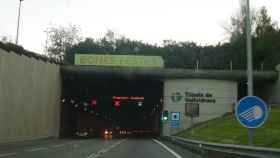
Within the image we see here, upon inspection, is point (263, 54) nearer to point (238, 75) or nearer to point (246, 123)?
point (238, 75)

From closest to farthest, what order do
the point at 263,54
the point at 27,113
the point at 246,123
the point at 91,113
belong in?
the point at 246,123 → the point at 27,113 → the point at 91,113 → the point at 263,54

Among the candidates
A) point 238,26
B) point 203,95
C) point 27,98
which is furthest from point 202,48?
point 27,98

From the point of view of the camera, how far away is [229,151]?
19375 millimetres

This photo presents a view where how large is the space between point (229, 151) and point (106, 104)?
7346 centimetres

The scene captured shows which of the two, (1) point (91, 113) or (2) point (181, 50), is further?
(2) point (181, 50)

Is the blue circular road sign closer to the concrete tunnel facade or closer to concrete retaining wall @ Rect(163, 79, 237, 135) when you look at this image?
the concrete tunnel facade

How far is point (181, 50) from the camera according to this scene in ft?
481

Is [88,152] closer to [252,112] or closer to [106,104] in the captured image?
[252,112]

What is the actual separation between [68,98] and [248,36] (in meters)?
59.8

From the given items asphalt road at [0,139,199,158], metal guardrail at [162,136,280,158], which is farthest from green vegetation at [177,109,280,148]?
metal guardrail at [162,136,280,158]

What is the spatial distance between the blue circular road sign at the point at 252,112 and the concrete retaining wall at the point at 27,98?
26888 mm

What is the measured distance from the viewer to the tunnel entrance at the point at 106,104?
70.7 metres

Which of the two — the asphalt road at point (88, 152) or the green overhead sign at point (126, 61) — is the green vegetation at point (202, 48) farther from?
the asphalt road at point (88, 152)

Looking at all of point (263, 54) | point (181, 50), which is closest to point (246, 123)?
point (263, 54)
